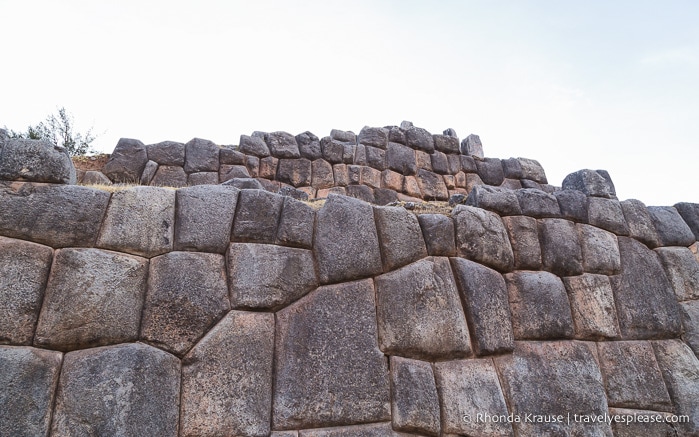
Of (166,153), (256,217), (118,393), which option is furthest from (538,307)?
(166,153)

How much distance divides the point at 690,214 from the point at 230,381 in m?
6.11

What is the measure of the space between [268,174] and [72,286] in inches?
225

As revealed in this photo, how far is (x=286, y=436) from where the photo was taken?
9.43ft

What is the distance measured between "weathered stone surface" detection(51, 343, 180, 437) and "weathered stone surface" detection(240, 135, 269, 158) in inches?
233

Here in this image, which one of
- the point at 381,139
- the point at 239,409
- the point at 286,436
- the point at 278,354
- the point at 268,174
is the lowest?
the point at 286,436

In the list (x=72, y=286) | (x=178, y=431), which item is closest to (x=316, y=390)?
(x=178, y=431)

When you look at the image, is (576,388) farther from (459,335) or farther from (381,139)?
(381,139)

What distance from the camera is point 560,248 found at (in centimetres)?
444

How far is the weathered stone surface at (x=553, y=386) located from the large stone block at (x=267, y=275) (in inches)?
77.3

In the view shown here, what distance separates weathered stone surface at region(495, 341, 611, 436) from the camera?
3566 mm

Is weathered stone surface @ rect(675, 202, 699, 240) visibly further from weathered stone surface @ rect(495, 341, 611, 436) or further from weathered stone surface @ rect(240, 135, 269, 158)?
weathered stone surface @ rect(240, 135, 269, 158)

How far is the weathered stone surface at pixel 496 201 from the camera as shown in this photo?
14.4ft

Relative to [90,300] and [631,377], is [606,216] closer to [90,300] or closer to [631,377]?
[631,377]

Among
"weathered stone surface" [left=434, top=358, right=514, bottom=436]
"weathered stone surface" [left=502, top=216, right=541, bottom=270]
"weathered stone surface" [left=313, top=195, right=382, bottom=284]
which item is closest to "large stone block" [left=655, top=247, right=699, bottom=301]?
"weathered stone surface" [left=502, top=216, right=541, bottom=270]
